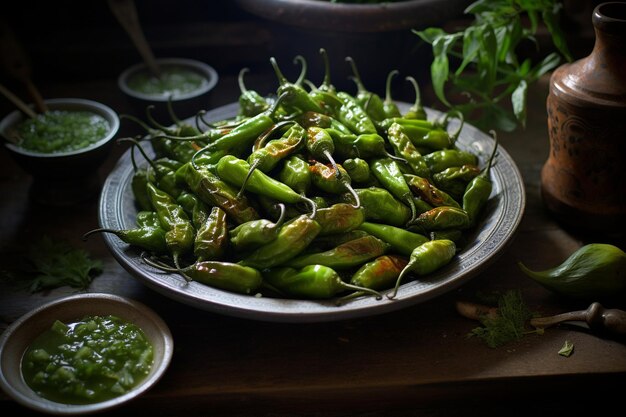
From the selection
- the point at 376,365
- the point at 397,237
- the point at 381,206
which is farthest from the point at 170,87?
the point at 376,365

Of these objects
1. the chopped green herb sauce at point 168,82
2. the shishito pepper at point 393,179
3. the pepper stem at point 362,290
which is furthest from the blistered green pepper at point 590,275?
the chopped green herb sauce at point 168,82

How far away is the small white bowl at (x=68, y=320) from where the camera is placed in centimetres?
153

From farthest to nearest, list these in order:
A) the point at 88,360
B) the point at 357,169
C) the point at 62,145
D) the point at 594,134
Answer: the point at 62,145, the point at 594,134, the point at 357,169, the point at 88,360

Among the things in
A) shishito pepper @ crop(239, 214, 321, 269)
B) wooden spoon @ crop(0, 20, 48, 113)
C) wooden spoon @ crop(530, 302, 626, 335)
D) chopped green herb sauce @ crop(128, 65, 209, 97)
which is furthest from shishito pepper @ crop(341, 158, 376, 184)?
wooden spoon @ crop(0, 20, 48, 113)

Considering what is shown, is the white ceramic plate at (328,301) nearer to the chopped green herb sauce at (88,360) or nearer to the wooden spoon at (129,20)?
the chopped green herb sauce at (88,360)

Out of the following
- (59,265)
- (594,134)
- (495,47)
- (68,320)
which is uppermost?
(495,47)

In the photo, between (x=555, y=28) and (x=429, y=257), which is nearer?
(x=429, y=257)

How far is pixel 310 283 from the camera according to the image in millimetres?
1726

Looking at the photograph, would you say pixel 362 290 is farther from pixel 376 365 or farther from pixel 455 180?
pixel 455 180

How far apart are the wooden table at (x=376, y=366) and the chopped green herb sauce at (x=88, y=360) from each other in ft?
0.37

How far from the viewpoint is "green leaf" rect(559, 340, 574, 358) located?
181 cm

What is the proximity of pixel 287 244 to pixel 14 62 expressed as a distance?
1.72m

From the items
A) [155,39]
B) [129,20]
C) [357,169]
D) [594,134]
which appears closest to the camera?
[357,169]

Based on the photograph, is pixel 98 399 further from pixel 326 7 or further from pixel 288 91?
pixel 326 7
